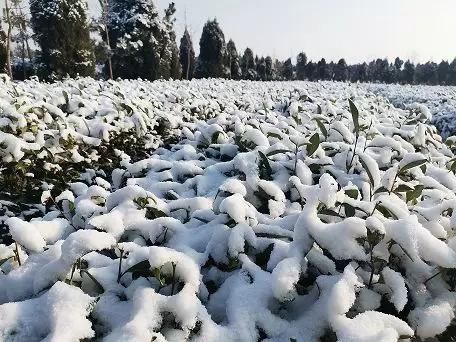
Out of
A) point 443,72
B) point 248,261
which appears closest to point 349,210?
point 248,261

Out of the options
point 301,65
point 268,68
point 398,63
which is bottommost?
point 268,68

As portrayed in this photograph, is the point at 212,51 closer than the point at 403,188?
No

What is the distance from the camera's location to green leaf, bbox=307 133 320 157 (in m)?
2.32

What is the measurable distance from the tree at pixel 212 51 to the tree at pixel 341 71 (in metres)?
31.9

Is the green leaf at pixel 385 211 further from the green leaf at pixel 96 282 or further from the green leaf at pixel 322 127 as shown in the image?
the green leaf at pixel 322 127

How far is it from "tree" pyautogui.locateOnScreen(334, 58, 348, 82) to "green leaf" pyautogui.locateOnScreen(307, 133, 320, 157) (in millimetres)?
61622

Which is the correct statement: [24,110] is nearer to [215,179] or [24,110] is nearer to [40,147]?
[40,147]

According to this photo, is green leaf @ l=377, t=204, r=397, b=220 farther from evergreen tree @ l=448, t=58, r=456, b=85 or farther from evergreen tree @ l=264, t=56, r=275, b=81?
evergreen tree @ l=448, t=58, r=456, b=85

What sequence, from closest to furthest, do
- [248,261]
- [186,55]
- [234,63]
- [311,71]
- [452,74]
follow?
[248,261] < [186,55] < [234,63] < [311,71] < [452,74]

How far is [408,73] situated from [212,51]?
39622 millimetres

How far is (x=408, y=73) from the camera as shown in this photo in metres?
61.0

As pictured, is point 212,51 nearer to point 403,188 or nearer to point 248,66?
point 248,66

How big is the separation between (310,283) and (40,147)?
2420 millimetres

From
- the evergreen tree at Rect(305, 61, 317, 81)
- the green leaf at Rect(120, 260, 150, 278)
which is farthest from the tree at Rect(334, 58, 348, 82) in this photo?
the green leaf at Rect(120, 260, 150, 278)
